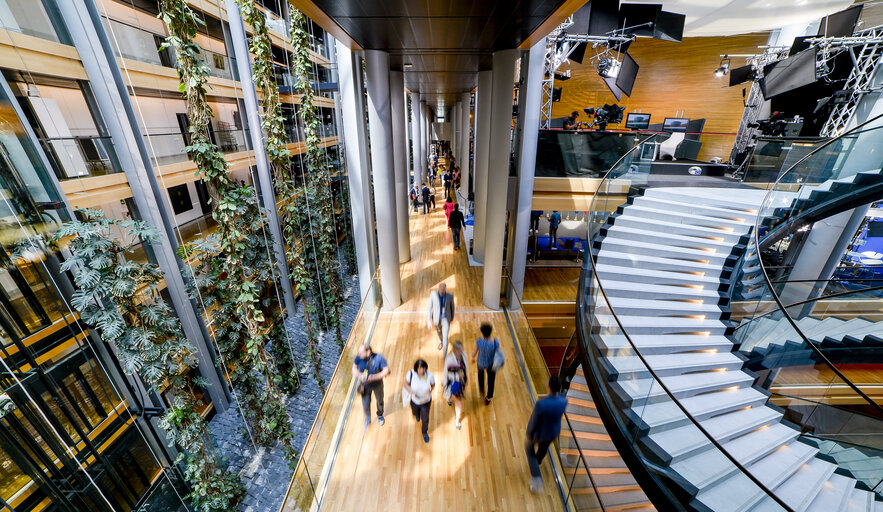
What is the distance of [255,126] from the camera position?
33.1 ft

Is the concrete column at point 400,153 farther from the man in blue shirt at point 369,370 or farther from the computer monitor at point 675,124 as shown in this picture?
the computer monitor at point 675,124

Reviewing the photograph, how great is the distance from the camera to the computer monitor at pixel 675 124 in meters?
16.1

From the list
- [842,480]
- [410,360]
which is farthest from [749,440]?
[410,360]

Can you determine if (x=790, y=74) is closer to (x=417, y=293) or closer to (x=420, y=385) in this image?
(x=417, y=293)

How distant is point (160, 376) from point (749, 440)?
795 cm

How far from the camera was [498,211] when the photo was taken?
6715mm

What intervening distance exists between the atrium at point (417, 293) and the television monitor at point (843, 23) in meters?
0.10

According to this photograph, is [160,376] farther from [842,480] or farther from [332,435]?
[842,480]

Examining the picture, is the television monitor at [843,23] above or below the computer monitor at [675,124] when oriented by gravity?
above

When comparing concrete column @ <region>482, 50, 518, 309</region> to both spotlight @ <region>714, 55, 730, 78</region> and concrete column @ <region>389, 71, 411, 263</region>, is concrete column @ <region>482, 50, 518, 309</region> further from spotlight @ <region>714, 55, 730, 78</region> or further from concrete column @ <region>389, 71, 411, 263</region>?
spotlight @ <region>714, 55, 730, 78</region>

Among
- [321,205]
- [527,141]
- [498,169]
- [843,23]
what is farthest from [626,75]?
[321,205]

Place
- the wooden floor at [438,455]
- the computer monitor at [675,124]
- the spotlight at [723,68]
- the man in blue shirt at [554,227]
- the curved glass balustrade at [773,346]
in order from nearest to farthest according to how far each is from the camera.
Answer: the wooden floor at [438,455] < the curved glass balustrade at [773,346] < the man in blue shirt at [554,227] < the spotlight at [723,68] < the computer monitor at [675,124]

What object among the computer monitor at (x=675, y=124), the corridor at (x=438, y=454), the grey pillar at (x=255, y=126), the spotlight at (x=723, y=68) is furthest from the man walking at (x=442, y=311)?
the spotlight at (x=723, y=68)

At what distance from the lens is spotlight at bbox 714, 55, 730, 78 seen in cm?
1438
